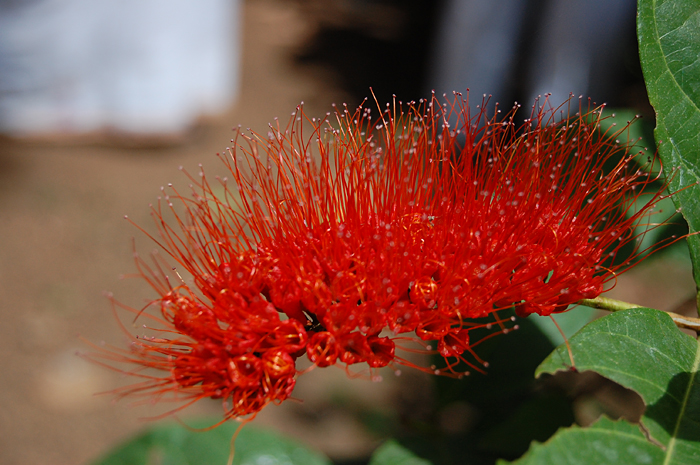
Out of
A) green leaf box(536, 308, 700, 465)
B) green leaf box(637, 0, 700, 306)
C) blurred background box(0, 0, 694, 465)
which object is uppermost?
green leaf box(637, 0, 700, 306)

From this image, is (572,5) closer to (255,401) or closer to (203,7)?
(203,7)

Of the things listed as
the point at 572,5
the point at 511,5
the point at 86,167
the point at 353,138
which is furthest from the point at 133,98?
the point at 353,138

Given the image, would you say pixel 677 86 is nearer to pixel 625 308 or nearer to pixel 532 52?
pixel 625 308

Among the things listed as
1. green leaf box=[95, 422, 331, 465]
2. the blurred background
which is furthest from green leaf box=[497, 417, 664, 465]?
the blurred background

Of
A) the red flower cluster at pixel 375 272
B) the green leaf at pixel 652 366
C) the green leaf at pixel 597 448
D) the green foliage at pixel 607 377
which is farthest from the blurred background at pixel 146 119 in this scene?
the green leaf at pixel 597 448

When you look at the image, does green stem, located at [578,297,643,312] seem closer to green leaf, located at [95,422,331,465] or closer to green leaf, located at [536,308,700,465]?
green leaf, located at [536,308,700,465]

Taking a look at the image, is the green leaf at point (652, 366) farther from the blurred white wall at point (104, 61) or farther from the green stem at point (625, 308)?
the blurred white wall at point (104, 61)
